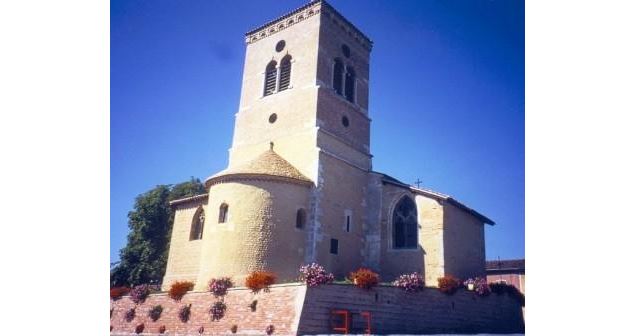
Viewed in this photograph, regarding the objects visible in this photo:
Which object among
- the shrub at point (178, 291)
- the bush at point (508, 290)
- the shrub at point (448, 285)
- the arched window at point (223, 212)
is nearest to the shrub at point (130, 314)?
the shrub at point (178, 291)

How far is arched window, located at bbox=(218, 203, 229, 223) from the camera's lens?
45.9 ft

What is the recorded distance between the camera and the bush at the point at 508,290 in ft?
48.7

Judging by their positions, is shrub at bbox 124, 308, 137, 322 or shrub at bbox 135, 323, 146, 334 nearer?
shrub at bbox 135, 323, 146, 334

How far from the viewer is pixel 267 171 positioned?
47.4ft

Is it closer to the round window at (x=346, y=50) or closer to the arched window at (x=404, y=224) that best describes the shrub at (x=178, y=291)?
the arched window at (x=404, y=224)

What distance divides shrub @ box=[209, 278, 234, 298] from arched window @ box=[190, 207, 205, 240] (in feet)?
18.2

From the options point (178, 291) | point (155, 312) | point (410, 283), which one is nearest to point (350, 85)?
Result: point (410, 283)

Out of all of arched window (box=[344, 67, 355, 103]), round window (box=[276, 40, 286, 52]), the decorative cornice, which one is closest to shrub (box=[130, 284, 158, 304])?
arched window (box=[344, 67, 355, 103])

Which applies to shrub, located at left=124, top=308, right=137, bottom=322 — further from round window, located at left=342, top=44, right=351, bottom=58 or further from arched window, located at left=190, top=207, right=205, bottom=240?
round window, located at left=342, top=44, right=351, bottom=58

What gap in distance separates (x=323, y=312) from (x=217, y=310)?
3.01 m
